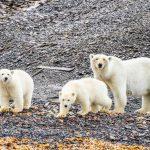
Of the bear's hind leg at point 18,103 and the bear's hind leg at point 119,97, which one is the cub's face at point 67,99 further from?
the bear's hind leg at point 119,97

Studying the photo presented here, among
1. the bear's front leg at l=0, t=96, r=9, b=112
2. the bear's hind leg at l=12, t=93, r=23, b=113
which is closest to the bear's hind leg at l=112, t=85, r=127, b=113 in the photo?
the bear's hind leg at l=12, t=93, r=23, b=113

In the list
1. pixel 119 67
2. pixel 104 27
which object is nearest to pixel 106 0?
pixel 104 27

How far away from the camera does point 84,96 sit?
14.4 metres

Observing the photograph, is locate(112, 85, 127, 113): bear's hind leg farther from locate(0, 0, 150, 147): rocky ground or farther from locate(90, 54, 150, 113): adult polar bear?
locate(0, 0, 150, 147): rocky ground

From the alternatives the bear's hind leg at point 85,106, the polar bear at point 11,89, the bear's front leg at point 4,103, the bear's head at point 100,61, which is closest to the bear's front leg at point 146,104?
the bear's head at point 100,61

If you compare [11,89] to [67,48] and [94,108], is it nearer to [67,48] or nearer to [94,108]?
[94,108]

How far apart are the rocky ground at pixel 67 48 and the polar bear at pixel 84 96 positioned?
1.08 feet

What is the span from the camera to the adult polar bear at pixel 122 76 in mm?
15652

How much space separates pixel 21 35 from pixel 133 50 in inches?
279

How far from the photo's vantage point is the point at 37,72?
Result: 25.0m

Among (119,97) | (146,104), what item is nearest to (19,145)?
(119,97)

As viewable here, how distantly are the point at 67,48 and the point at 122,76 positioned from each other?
11.5 m

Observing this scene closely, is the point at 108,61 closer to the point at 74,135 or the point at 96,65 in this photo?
the point at 96,65

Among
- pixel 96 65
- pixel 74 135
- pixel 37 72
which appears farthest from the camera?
pixel 37 72
